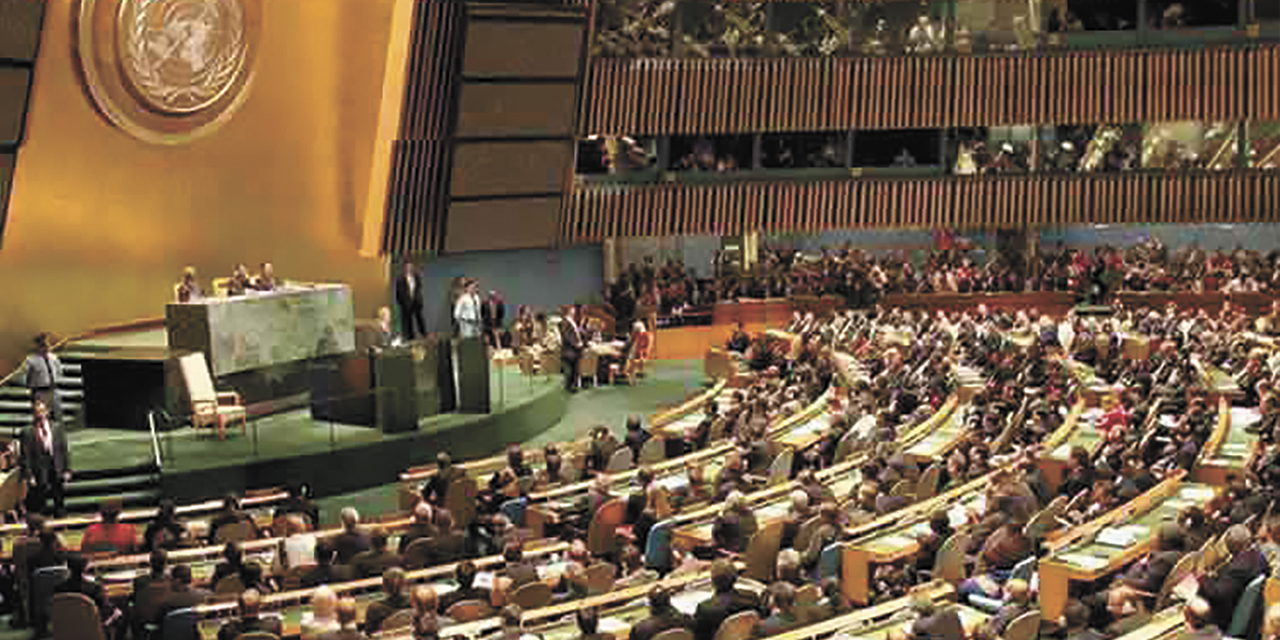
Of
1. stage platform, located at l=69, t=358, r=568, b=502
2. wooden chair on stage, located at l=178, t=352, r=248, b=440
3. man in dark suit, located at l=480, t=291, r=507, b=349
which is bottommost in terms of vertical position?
Result: stage platform, located at l=69, t=358, r=568, b=502

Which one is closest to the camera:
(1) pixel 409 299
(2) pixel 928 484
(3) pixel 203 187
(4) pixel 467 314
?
(2) pixel 928 484

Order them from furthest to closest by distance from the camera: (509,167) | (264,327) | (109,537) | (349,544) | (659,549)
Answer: (509,167) → (264,327) → (109,537) → (659,549) → (349,544)

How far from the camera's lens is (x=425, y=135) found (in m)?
23.6

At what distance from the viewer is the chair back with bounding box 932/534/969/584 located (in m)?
10.5

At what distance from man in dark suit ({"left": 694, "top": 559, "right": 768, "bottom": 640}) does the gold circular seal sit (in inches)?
512

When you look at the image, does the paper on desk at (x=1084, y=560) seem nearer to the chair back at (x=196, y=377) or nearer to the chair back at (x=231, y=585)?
the chair back at (x=231, y=585)

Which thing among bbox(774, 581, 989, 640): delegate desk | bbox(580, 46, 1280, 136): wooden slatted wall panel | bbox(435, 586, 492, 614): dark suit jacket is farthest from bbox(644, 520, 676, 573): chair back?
bbox(580, 46, 1280, 136): wooden slatted wall panel

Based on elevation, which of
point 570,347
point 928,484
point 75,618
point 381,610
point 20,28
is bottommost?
point 75,618

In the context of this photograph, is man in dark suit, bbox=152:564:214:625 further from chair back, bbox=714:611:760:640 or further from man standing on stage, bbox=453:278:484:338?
man standing on stage, bbox=453:278:484:338

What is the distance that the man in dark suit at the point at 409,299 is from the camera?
73.9 feet

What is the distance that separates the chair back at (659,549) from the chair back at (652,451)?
→ 3664 mm

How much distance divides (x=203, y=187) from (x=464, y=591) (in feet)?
40.9

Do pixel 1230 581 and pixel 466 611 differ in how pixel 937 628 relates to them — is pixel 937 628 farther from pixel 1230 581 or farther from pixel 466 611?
pixel 466 611

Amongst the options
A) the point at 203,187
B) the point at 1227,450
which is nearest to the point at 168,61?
the point at 203,187
